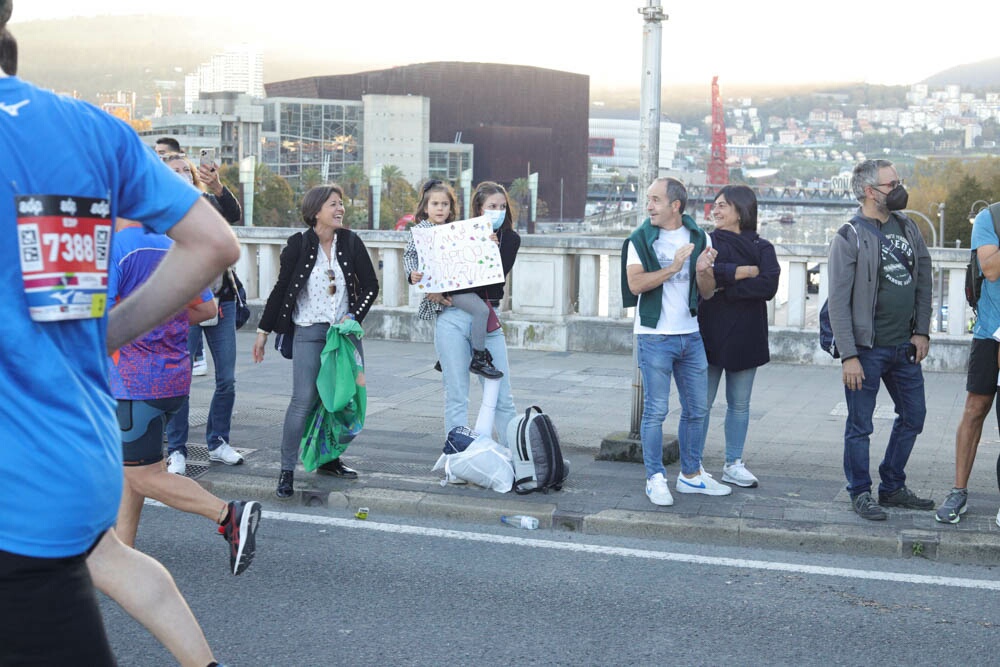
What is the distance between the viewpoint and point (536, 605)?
506 cm

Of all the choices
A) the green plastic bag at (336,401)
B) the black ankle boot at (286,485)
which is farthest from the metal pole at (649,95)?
the black ankle boot at (286,485)

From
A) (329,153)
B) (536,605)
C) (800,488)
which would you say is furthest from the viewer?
(329,153)

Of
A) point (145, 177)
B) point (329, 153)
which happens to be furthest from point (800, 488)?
point (329, 153)

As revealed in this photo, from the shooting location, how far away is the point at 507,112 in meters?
177

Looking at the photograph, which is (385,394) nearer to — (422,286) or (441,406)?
(441,406)

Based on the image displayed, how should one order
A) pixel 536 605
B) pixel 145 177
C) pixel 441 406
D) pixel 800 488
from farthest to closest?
pixel 441 406 < pixel 800 488 < pixel 536 605 < pixel 145 177

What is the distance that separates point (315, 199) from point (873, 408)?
11.2 feet

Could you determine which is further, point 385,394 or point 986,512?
point 385,394

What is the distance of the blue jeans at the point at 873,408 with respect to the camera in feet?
20.7

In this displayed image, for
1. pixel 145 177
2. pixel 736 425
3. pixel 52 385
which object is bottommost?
pixel 736 425

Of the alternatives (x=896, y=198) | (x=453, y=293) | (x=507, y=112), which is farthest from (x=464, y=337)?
(x=507, y=112)

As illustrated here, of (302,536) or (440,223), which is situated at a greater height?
(440,223)

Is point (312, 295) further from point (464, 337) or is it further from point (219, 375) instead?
point (219, 375)

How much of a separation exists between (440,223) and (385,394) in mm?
3421
